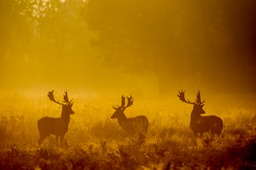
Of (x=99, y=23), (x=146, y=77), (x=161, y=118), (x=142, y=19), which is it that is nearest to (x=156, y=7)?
(x=142, y=19)

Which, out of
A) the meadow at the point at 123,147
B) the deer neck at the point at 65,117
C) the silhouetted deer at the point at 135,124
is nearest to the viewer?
the meadow at the point at 123,147

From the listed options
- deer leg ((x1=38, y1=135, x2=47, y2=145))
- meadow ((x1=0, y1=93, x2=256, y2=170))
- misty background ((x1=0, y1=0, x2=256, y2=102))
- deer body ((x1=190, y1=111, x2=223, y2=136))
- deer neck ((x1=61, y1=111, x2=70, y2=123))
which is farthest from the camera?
misty background ((x1=0, y1=0, x2=256, y2=102))

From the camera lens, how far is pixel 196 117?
15.1 meters

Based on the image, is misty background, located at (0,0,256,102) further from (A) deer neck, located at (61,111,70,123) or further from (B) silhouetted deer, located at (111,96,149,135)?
(A) deer neck, located at (61,111,70,123)

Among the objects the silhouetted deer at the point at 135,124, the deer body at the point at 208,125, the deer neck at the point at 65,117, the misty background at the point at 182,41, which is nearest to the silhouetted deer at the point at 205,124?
the deer body at the point at 208,125

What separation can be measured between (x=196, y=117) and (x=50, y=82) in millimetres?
49702

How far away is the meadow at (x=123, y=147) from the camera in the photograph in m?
11.1

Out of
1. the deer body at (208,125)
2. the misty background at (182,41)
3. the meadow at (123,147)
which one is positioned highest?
the misty background at (182,41)

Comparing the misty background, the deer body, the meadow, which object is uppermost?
the misty background

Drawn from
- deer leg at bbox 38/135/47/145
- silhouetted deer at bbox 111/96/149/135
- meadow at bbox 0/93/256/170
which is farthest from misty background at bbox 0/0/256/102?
deer leg at bbox 38/135/47/145

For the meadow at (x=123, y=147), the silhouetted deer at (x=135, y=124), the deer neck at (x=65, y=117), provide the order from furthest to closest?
the silhouetted deer at (x=135, y=124), the deer neck at (x=65, y=117), the meadow at (x=123, y=147)

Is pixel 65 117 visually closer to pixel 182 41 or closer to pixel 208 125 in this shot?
pixel 208 125

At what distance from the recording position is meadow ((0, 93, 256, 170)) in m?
11.1

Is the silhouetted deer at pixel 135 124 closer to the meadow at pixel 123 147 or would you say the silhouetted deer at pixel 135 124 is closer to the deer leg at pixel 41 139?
the meadow at pixel 123 147
